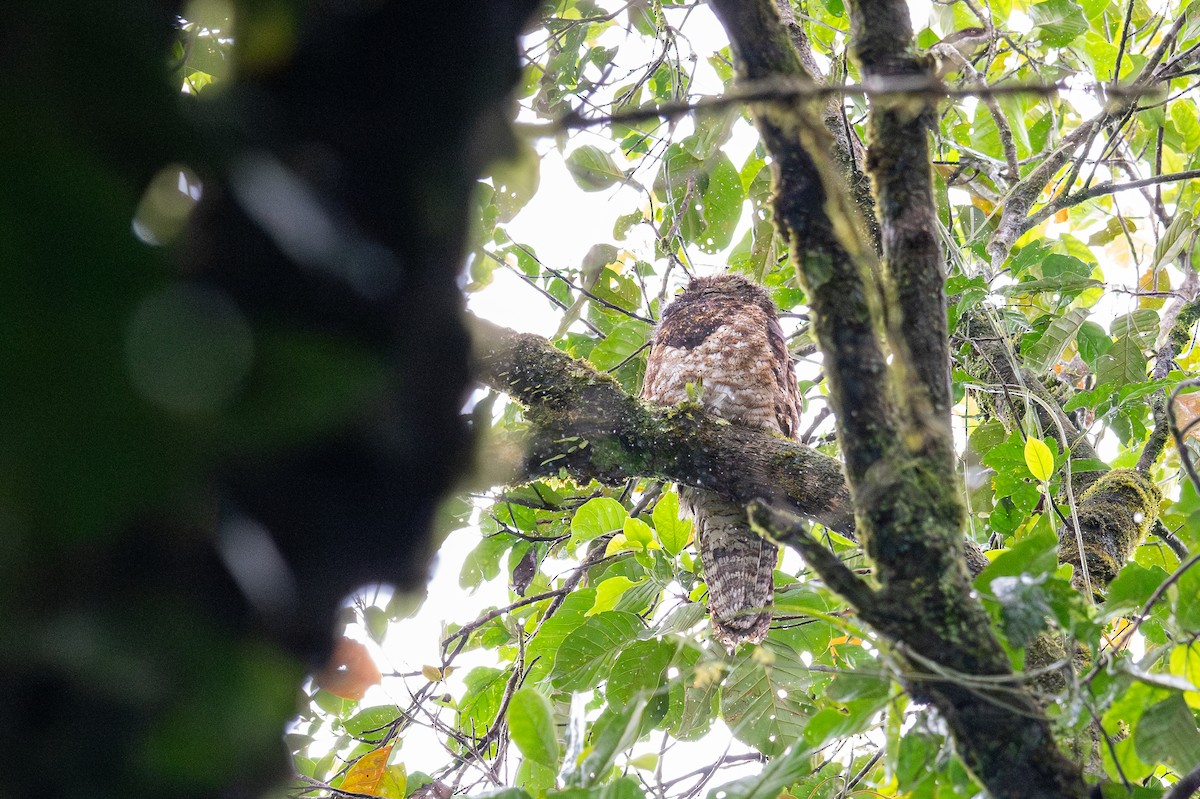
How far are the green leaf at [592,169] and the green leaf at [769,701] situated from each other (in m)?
1.79

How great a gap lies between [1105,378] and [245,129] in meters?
3.04

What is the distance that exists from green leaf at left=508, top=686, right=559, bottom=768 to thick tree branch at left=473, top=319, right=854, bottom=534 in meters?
1.00

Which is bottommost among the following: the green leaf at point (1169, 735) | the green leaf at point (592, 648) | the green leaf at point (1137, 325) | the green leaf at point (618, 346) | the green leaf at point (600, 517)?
the green leaf at point (1169, 735)

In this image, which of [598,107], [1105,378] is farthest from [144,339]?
[1105,378]

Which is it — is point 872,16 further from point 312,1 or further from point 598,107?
point 598,107

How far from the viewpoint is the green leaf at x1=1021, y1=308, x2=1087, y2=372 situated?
261 cm

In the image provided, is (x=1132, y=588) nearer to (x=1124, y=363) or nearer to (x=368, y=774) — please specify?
(x=368, y=774)

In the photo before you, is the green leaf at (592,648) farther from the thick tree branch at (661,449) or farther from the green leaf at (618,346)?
the green leaf at (618,346)

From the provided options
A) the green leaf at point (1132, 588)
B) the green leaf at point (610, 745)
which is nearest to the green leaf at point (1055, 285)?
the green leaf at point (1132, 588)

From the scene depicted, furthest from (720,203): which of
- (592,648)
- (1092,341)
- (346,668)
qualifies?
(346,668)

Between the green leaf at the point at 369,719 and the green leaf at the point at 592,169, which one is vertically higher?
the green leaf at the point at 592,169

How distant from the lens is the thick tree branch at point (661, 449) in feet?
6.32

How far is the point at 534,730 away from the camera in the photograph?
3.41ft

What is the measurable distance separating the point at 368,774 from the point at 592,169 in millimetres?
2122
